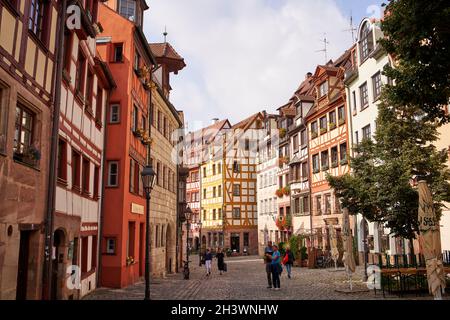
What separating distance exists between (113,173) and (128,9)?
341 inches

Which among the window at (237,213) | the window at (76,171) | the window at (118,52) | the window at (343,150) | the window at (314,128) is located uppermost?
the window at (314,128)

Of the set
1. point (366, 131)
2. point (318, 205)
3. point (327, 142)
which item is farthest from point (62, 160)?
point (318, 205)

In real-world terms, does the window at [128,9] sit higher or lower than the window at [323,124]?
higher

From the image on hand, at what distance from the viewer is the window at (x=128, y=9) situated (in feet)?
71.0

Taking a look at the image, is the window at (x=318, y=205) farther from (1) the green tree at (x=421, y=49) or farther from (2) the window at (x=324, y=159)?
(1) the green tree at (x=421, y=49)

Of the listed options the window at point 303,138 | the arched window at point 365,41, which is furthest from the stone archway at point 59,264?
the window at point 303,138

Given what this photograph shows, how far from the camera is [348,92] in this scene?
2992cm

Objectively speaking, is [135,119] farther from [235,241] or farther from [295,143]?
[235,241]

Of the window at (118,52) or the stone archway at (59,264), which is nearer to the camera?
the stone archway at (59,264)

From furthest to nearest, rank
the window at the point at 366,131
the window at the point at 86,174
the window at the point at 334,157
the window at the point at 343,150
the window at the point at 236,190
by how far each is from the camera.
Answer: the window at the point at 236,190, the window at the point at 334,157, the window at the point at 343,150, the window at the point at 366,131, the window at the point at 86,174

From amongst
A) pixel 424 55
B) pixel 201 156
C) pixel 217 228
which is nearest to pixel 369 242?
pixel 424 55

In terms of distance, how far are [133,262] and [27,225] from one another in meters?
10.3

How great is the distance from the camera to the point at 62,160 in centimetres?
1225

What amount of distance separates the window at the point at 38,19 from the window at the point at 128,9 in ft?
39.4
